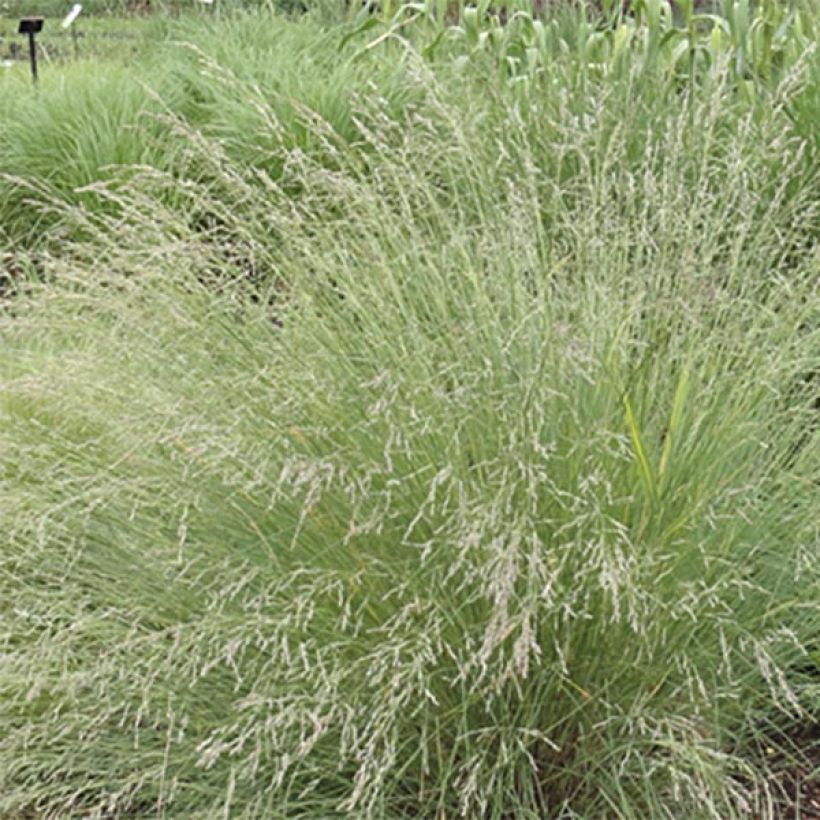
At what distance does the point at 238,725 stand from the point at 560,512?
2.15ft

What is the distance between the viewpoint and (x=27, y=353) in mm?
3531

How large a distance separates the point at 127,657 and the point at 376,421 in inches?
24.5

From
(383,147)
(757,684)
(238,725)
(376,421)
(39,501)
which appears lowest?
(757,684)

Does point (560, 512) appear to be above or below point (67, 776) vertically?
above

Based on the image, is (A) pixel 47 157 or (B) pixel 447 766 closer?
(B) pixel 447 766

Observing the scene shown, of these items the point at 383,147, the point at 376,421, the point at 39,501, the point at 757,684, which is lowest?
the point at 757,684

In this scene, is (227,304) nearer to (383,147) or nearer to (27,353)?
(383,147)

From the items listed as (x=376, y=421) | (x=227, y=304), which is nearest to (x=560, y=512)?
(x=376, y=421)

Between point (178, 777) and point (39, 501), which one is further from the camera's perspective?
point (39, 501)

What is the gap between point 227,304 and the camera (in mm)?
2568

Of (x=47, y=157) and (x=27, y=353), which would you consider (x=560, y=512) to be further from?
(x=47, y=157)

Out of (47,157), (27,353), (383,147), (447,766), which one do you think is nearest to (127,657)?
(447,766)

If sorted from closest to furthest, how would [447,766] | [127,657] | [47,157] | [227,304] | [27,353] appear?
[447,766] → [127,657] → [227,304] → [27,353] → [47,157]

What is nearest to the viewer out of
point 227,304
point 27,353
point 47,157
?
point 227,304
